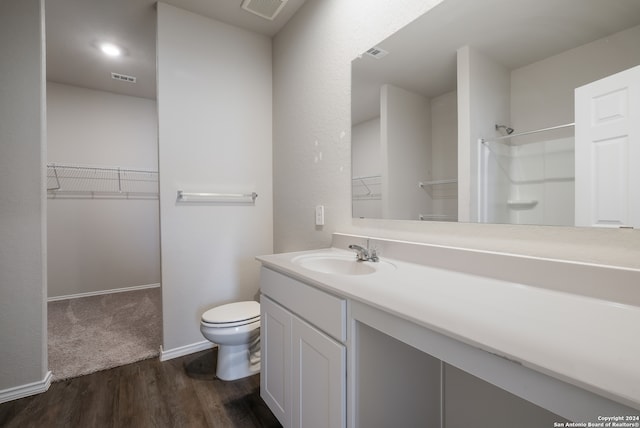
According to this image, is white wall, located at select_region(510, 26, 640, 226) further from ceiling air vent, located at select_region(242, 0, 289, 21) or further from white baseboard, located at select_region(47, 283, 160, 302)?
white baseboard, located at select_region(47, 283, 160, 302)

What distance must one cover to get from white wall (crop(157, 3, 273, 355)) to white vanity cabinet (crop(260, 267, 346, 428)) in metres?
0.92

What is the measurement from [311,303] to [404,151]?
0.86 meters

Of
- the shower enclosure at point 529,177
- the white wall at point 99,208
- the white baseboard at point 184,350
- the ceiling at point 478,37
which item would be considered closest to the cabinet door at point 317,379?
the shower enclosure at point 529,177

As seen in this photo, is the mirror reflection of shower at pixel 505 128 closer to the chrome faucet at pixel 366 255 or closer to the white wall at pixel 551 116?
the white wall at pixel 551 116

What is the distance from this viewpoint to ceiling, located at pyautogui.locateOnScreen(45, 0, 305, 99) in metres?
1.94

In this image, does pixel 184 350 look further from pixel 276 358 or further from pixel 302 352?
pixel 302 352

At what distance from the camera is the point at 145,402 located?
58.7 inches

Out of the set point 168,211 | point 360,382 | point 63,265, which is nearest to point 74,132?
point 63,265

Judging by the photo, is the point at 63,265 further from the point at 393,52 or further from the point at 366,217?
the point at 393,52

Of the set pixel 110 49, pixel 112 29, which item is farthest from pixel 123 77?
pixel 112 29

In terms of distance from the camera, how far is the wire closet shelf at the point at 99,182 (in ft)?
9.97

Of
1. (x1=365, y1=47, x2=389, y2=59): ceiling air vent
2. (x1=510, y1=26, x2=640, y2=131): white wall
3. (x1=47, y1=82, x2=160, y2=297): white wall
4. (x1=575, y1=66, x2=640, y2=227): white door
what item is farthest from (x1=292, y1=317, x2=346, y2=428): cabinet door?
(x1=47, y1=82, x2=160, y2=297): white wall

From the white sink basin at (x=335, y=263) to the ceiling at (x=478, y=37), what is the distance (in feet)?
2.53

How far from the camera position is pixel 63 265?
10.1 feet
